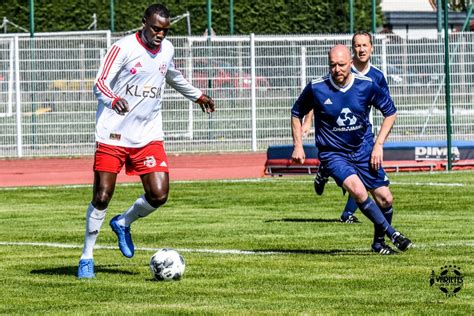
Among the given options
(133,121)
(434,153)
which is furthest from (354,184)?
(434,153)

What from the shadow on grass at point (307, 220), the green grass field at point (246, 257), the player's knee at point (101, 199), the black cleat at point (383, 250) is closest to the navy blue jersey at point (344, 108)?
the black cleat at point (383, 250)

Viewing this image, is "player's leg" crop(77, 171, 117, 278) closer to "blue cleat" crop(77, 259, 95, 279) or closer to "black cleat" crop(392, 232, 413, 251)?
"blue cleat" crop(77, 259, 95, 279)

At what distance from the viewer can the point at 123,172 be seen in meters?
27.9

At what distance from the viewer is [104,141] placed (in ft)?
38.0

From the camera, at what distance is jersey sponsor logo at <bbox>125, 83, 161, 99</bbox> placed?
456 inches

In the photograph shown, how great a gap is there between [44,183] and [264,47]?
878 centimetres

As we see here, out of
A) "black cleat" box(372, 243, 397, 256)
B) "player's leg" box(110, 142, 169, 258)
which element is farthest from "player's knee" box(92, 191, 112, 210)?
"black cleat" box(372, 243, 397, 256)

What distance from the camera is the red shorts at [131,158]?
11555 millimetres

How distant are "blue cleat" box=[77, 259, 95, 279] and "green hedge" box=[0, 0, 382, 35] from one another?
42687 millimetres

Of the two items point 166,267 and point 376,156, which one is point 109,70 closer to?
point 166,267

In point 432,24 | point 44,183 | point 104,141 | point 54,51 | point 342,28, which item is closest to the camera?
point 104,141

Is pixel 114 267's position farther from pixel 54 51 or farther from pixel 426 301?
pixel 54 51

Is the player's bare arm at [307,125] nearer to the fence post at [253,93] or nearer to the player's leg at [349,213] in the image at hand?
the player's leg at [349,213]

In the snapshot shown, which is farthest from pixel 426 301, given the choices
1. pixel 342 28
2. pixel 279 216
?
pixel 342 28
